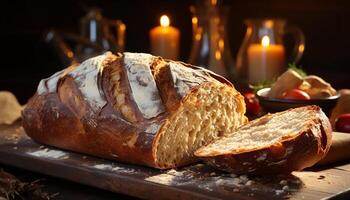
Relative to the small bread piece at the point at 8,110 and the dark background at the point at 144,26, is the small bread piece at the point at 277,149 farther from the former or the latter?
the dark background at the point at 144,26

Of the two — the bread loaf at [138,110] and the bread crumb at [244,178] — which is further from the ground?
the bread loaf at [138,110]

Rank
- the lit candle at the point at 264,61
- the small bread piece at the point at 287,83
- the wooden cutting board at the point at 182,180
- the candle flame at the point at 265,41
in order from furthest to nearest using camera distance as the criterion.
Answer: the lit candle at the point at 264,61, the candle flame at the point at 265,41, the small bread piece at the point at 287,83, the wooden cutting board at the point at 182,180

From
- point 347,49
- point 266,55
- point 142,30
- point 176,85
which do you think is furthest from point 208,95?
point 142,30

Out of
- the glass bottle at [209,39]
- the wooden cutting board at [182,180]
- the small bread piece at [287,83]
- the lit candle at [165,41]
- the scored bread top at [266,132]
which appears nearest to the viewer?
the wooden cutting board at [182,180]

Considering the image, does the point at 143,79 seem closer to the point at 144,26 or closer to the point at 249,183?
the point at 249,183

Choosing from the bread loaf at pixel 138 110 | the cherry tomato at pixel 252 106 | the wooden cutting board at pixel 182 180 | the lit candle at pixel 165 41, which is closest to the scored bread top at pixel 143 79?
the bread loaf at pixel 138 110

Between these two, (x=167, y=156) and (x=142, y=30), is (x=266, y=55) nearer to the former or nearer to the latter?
(x=142, y=30)
